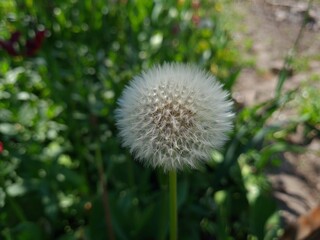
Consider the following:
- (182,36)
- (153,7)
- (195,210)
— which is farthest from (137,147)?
(153,7)

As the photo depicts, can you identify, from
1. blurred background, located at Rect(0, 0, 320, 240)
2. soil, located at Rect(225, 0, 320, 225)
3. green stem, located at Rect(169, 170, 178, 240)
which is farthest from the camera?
soil, located at Rect(225, 0, 320, 225)

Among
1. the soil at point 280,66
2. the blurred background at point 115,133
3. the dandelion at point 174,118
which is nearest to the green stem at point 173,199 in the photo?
the dandelion at point 174,118

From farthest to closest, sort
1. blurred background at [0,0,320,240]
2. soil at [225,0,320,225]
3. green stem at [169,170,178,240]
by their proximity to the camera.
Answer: soil at [225,0,320,225] < blurred background at [0,0,320,240] < green stem at [169,170,178,240]

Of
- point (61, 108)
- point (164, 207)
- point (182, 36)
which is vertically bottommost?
point (164, 207)

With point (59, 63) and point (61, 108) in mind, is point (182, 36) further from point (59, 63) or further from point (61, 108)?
point (61, 108)

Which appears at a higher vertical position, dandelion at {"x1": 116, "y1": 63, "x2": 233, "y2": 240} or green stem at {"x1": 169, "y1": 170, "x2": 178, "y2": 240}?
dandelion at {"x1": 116, "y1": 63, "x2": 233, "y2": 240}

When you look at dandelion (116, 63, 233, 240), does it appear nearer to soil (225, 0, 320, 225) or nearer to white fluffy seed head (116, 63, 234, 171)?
white fluffy seed head (116, 63, 234, 171)

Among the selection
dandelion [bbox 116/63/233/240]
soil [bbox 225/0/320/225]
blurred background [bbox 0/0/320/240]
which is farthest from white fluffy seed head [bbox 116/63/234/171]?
soil [bbox 225/0/320/225]

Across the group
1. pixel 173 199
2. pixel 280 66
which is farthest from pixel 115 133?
pixel 280 66
